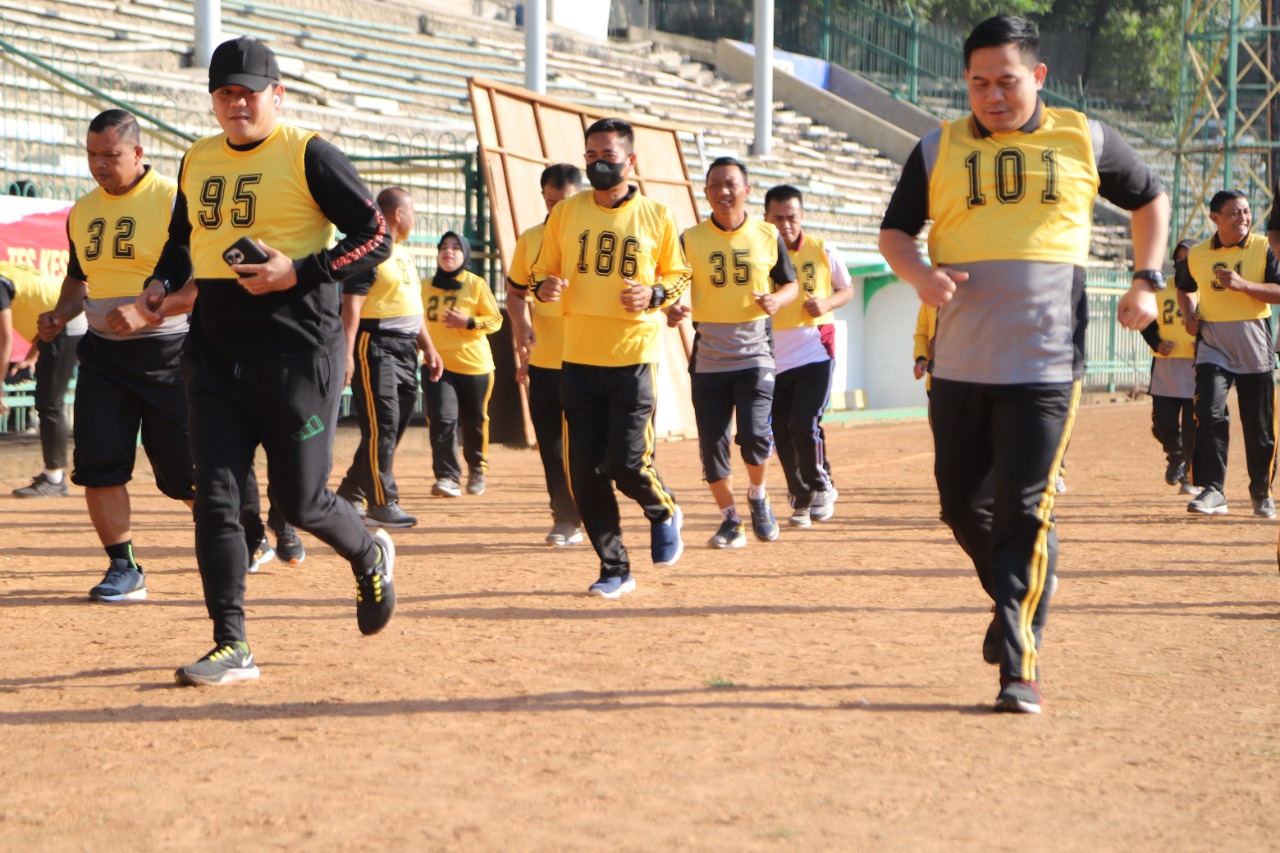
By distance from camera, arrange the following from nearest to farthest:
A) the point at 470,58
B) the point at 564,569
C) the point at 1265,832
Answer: the point at 1265,832
the point at 564,569
the point at 470,58

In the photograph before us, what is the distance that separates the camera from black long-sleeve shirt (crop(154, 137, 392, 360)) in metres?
5.24

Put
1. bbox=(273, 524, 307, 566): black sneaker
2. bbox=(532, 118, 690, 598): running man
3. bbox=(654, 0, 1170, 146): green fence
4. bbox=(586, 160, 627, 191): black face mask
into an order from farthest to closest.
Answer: bbox=(654, 0, 1170, 146): green fence < bbox=(273, 524, 307, 566): black sneaker < bbox=(532, 118, 690, 598): running man < bbox=(586, 160, 627, 191): black face mask

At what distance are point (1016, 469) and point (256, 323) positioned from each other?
247cm

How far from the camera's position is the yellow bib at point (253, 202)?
5.29 metres

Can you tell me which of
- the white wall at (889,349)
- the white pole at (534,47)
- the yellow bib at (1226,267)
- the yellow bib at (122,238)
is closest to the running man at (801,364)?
the yellow bib at (1226,267)

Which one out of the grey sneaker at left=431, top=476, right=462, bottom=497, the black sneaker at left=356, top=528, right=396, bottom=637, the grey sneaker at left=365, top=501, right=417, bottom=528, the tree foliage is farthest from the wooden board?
the tree foliage

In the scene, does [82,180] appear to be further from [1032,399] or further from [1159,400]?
[1032,399]

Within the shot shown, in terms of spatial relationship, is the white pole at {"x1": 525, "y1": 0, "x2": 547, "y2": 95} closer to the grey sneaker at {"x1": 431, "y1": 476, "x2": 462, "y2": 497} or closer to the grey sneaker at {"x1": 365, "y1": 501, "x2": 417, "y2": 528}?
the grey sneaker at {"x1": 431, "y1": 476, "x2": 462, "y2": 497}

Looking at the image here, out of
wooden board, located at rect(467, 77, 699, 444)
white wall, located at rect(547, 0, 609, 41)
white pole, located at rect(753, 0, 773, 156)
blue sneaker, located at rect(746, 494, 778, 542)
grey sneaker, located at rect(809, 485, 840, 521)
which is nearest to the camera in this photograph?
blue sneaker, located at rect(746, 494, 778, 542)

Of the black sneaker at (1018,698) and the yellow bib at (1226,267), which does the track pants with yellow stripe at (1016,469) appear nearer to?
the black sneaker at (1018,698)

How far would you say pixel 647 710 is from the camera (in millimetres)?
4891

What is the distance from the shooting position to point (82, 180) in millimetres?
13438

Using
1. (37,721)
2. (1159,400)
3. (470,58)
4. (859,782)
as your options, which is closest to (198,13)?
(470,58)

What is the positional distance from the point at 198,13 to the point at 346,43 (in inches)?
247
